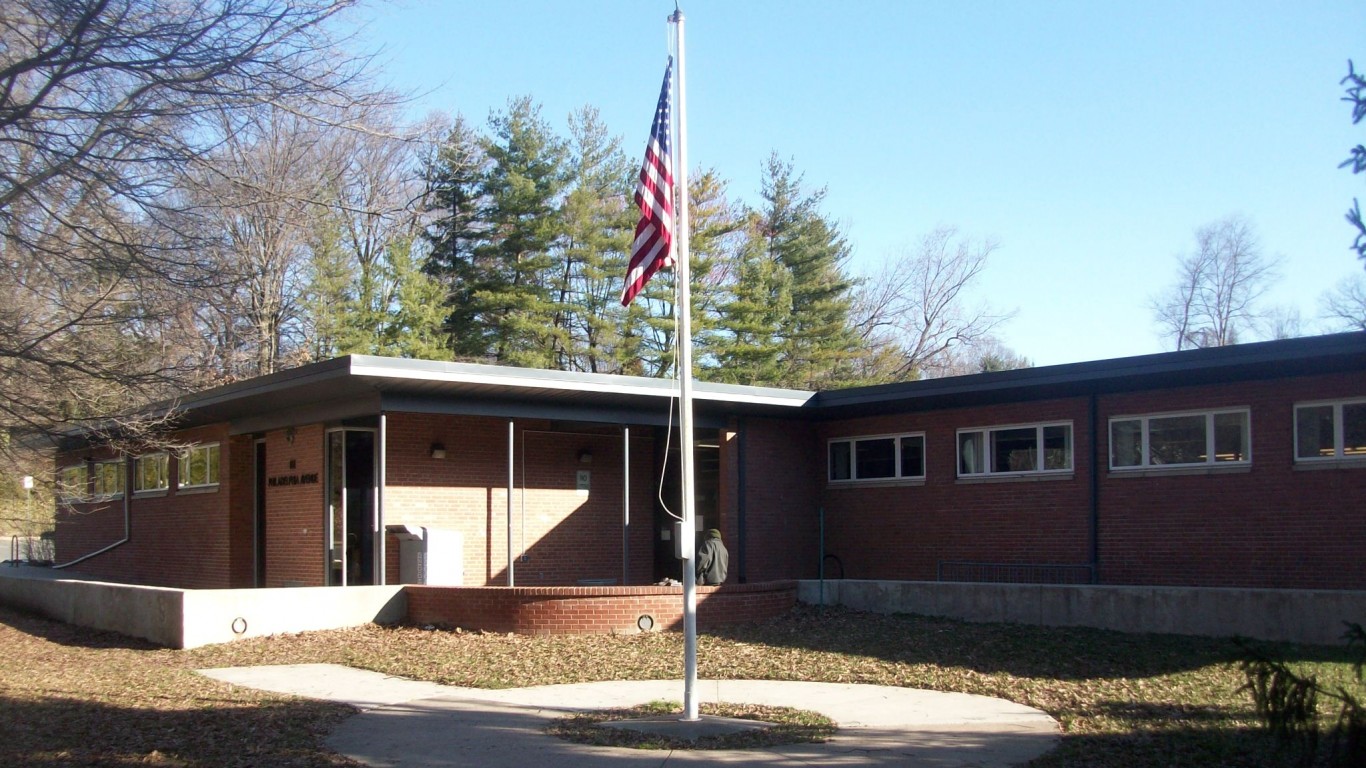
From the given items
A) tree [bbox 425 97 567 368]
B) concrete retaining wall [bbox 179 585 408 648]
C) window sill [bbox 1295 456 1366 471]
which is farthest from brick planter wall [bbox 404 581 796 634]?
tree [bbox 425 97 567 368]

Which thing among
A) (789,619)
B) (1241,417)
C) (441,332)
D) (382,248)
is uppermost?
(382,248)

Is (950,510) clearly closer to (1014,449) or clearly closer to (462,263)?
(1014,449)

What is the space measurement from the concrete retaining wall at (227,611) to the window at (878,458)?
8653mm

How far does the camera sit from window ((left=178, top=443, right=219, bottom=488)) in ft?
74.2

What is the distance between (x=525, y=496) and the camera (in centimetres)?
2052

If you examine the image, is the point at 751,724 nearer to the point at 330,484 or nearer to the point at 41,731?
the point at 41,731

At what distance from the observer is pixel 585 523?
69.9ft

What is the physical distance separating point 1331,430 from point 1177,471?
218cm

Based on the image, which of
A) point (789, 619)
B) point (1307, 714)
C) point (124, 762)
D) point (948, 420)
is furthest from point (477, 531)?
point (1307, 714)

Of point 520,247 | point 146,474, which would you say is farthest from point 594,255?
point 146,474

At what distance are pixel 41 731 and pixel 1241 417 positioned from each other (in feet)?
48.5

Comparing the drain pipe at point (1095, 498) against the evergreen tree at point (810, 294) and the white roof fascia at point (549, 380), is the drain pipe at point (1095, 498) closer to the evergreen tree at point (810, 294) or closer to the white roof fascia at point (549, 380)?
the white roof fascia at point (549, 380)

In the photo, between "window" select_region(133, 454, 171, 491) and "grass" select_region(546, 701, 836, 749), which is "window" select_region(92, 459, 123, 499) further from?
"grass" select_region(546, 701, 836, 749)

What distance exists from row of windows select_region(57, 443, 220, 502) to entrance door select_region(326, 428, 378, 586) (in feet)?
8.42
